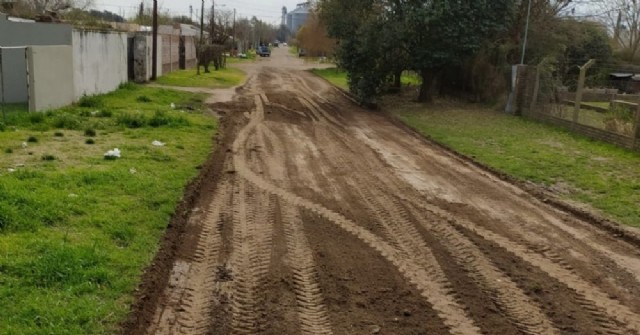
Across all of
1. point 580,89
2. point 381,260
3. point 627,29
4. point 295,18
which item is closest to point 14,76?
point 381,260

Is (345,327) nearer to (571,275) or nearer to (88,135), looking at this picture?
(571,275)

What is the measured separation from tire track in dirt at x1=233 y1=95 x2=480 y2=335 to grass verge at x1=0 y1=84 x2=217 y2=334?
120cm

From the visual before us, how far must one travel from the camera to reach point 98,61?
19.0 meters

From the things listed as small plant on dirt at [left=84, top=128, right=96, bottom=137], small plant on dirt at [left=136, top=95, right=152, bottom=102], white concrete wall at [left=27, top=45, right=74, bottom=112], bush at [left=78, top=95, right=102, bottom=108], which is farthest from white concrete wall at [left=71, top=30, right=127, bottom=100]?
Answer: small plant on dirt at [left=84, top=128, right=96, bottom=137]

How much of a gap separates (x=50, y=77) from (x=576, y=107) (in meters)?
13.6

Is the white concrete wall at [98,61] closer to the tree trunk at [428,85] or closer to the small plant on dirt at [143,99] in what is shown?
the small plant on dirt at [143,99]

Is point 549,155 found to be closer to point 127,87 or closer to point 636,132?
point 636,132

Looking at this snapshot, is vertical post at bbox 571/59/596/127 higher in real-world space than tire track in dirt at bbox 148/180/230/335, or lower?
higher

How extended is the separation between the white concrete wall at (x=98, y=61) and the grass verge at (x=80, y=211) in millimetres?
4408

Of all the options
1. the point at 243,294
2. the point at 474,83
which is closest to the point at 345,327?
the point at 243,294

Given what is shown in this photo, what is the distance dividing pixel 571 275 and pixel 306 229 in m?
2.79

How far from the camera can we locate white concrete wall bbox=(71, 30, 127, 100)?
17.0 metres

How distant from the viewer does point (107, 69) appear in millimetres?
20125

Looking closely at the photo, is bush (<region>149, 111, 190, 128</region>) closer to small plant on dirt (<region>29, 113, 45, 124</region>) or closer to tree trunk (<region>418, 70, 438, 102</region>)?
small plant on dirt (<region>29, 113, 45, 124</region>)
